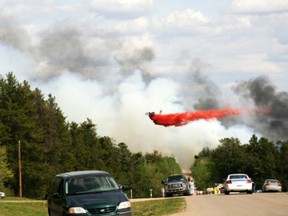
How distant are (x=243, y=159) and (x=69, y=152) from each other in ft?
169

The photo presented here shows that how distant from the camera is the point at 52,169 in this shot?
89.6 meters

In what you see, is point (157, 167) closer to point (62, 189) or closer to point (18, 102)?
point (18, 102)

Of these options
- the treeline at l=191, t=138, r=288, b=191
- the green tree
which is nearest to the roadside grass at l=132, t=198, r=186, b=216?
the green tree

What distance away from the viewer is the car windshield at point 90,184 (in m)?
19.6

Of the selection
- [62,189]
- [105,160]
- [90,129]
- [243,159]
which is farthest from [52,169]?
[62,189]

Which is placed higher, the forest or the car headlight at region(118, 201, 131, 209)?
the forest

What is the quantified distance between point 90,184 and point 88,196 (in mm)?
749

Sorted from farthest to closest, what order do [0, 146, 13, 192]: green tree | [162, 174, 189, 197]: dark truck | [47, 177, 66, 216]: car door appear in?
[0, 146, 13, 192]: green tree
[162, 174, 189, 197]: dark truck
[47, 177, 66, 216]: car door

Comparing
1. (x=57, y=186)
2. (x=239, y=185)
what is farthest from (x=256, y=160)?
(x=57, y=186)

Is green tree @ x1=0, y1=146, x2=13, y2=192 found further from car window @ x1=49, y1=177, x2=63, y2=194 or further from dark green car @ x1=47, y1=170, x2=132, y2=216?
dark green car @ x1=47, y1=170, x2=132, y2=216

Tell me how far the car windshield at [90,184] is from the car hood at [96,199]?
30 cm

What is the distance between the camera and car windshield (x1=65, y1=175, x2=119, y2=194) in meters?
19.6

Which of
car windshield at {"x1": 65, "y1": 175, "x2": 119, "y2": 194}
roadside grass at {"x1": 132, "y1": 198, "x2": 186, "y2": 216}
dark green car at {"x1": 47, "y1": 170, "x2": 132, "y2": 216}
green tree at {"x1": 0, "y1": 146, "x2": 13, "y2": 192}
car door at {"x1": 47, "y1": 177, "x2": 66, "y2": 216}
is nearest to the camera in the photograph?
dark green car at {"x1": 47, "y1": 170, "x2": 132, "y2": 216}

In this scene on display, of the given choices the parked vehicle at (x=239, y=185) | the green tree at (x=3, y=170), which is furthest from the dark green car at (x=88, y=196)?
the green tree at (x=3, y=170)
